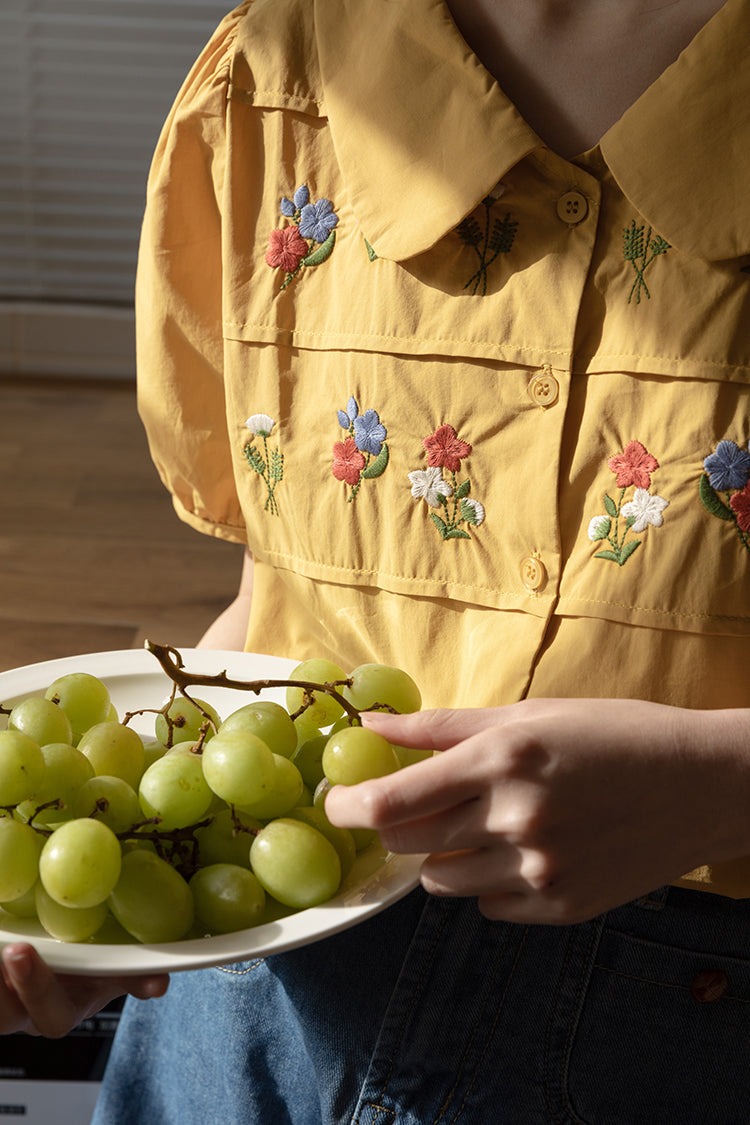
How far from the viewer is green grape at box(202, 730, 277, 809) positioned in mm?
615

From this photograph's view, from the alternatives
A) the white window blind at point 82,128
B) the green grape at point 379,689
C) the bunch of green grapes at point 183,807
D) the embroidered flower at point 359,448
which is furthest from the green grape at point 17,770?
the white window blind at point 82,128

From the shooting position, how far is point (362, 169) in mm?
792

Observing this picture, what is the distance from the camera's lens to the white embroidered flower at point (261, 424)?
Answer: 87 centimetres

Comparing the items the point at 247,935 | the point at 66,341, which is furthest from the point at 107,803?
the point at 66,341

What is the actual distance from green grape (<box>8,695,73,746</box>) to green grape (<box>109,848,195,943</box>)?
0.11m

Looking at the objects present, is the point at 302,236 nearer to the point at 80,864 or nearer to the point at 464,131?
the point at 464,131

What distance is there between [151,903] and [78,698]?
19 centimetres

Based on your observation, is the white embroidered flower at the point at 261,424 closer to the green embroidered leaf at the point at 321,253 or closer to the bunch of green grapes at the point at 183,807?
the green embroidered leaf at the point at 321,253

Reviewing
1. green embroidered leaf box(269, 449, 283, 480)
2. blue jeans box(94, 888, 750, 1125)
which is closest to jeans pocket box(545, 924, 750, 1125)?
blue jeans box(94, 888, 750, 1125)

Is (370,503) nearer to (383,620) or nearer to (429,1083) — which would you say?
(383,620)

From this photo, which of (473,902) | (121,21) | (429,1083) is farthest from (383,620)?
(121,21)

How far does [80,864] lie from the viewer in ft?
1.89

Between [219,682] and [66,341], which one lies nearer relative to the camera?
[219,682]

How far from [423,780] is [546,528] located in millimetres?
263
